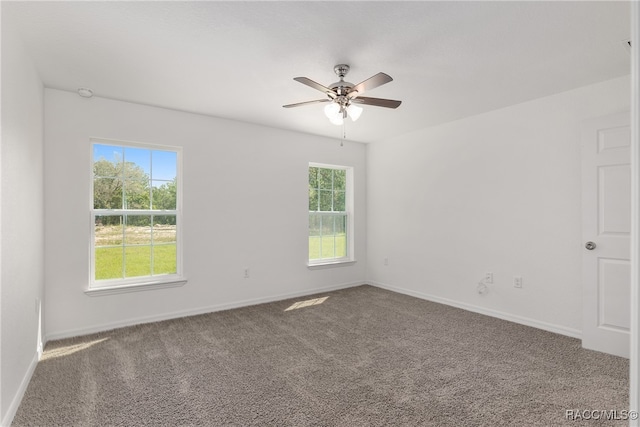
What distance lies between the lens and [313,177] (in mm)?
5137

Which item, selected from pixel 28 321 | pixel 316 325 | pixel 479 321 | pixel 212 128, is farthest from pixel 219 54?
pixel 479 321

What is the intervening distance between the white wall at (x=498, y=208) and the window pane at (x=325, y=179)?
876 millimetres

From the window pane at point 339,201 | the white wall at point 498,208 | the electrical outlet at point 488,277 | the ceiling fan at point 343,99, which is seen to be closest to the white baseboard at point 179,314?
the window pane at point 339,201

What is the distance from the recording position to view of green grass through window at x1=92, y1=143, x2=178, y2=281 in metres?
3.48

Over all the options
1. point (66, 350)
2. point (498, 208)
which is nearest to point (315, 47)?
point (498, 208)

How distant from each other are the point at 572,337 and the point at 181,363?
364cm

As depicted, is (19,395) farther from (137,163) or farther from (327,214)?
(327,214)

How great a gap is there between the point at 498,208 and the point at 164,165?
3966mm

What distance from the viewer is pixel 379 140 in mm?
5336

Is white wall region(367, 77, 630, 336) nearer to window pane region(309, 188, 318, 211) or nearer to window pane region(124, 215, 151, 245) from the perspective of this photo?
window pane region(309, 188, 318, 211)

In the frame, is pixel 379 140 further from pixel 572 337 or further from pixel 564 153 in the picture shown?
pixel 572 337

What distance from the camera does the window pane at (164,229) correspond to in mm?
3775

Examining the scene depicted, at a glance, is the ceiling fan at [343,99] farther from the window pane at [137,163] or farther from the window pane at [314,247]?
the window pane at [314,247]

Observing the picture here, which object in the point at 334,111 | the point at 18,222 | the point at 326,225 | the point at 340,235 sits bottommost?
the point at 340,235
